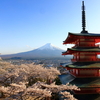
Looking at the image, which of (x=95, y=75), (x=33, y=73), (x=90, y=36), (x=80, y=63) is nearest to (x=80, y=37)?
(x=90, y=36)

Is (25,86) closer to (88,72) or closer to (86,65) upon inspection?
(86,65)

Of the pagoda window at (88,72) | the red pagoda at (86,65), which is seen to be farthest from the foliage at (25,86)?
the pagoda window at (88,72)

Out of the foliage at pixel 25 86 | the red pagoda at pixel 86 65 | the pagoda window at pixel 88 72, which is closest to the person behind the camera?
the foliage at pixel 25 86

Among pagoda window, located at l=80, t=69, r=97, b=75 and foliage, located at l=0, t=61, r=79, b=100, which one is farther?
pagoda window, located at l=80, t=69, r=97, b=75

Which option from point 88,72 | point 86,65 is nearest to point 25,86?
point 86,65

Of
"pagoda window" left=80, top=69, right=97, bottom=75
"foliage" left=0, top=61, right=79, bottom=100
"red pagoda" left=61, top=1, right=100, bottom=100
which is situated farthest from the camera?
"pagoda window" left=80, top=69, right=97, bottom=75

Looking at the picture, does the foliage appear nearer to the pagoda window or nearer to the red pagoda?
the red pagoda

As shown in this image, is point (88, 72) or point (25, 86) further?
point (88, 72)

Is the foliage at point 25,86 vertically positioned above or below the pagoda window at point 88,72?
below

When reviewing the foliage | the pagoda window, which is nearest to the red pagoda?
the pagoda window

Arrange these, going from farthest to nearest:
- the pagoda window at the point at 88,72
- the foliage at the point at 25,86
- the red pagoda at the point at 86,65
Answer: the pagoda window at the point at 88,72 → the red pagoda at the point at 86,65 → the foliage at the point at 25,86

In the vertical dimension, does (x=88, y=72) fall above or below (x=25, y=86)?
above

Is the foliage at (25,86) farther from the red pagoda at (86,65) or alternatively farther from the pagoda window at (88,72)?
the pagoda window at (88,72)

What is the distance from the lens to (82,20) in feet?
36.2
